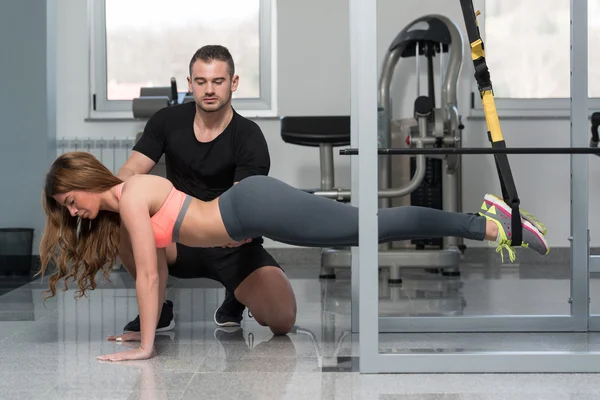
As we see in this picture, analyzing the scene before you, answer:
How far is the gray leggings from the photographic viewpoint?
241 centimetres

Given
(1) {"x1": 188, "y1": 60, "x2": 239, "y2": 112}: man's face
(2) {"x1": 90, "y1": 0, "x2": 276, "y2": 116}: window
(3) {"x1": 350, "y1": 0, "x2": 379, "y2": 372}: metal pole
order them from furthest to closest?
1. (2) {"x1": 90, "y1": 0, "x2": 276, "y2": 116}: window
2. (1) {"x1": 188, "y1": 60, "x2": 239, "y2": 112}: man's face
3. (3) {"x1": 350, "y1": 0, "x2": 379, "y2": 372}: metal pole

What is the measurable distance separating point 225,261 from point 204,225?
0.46 meters

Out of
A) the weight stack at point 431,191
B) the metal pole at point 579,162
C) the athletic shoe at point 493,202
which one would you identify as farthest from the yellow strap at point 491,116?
the weight stack at point 431,191

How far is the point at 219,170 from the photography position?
2.92m

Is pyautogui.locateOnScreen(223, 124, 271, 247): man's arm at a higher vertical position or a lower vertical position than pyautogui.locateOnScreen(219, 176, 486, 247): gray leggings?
higher

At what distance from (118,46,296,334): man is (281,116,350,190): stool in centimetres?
163

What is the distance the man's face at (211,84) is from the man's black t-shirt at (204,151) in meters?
0.14

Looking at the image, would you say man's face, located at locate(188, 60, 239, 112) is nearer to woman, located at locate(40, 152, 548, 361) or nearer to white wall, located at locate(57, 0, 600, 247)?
woman, located at locate(40, 152, 548, 361)

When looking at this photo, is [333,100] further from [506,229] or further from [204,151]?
[506,229]

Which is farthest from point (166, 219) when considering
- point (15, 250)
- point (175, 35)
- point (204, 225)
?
point (175, 35)

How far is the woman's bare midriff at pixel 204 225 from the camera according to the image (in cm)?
248

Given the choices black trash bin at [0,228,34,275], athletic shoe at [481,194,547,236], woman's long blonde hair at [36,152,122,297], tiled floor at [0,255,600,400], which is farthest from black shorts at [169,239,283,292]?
black trash bin at [0,228,34,275]

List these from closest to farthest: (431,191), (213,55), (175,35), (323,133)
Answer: (213,55) → (323,133) → (431,191) → (175,35)

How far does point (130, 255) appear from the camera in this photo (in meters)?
2.88
